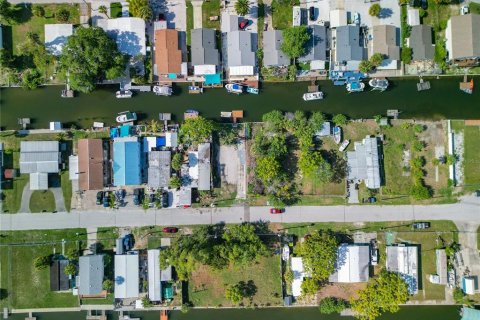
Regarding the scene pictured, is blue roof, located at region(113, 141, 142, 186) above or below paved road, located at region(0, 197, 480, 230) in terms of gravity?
above

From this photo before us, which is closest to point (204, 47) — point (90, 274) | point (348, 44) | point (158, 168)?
point (158, 168)

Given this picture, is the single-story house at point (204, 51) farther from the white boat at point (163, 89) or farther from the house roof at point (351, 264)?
the house roof at point (351, 264)

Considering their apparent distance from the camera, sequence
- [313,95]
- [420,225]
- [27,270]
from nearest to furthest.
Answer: [420,225] < [27,270] < [313,95]

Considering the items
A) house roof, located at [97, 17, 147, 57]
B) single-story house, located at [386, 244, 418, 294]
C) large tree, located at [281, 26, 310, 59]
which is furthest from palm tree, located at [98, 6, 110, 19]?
single-story house, located at [386, 244, 418, 294]

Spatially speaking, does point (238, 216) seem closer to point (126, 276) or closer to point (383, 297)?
point (126, 276)

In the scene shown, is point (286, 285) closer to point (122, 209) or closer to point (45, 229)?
point (122, 209)

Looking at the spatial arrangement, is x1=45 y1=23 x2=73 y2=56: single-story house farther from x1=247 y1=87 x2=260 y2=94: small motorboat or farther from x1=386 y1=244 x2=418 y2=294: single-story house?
x1=386 y1=244 x2=418 y2=294: single-story house

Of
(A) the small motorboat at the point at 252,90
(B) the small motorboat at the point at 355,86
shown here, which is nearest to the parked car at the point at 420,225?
(B) the small motorboat at the point at 355,86
